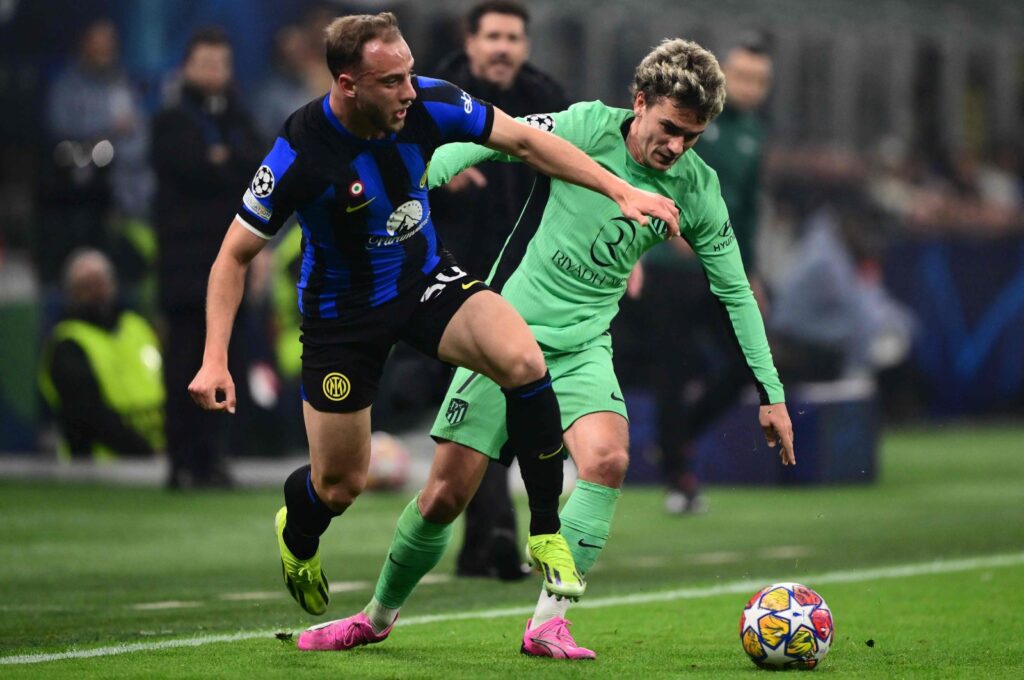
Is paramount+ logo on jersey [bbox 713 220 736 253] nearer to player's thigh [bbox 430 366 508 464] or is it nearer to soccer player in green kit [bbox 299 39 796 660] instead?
soccer player in green kit [bbox 299 39 796 660]

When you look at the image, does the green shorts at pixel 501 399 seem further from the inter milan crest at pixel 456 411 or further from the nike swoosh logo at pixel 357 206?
the nike swoosh logo at pixel 357 206

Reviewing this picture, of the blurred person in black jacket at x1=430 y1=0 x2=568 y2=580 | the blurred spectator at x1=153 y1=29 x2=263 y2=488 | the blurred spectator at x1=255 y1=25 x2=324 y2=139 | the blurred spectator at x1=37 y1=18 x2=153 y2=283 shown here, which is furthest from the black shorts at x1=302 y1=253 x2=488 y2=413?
the blurred spectator at x1=255 y1=25 x2=324 y2=139

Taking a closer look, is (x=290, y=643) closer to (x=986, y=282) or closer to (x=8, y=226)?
(x=8, y=226)

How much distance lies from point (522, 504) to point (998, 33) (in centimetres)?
1468

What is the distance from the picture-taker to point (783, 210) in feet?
66.5

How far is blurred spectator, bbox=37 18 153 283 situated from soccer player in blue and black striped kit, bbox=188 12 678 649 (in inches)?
315

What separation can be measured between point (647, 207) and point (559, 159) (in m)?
0.38

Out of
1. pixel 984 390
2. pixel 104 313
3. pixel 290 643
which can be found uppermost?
pixel 290 643

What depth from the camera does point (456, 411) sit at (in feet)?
20.4

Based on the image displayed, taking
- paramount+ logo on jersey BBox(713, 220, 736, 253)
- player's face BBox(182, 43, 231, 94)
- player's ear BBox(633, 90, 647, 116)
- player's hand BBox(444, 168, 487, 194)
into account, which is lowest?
player's face BBox(182, 43, 231, 94)

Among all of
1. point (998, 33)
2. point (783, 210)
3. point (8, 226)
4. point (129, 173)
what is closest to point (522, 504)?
point (129, 173)

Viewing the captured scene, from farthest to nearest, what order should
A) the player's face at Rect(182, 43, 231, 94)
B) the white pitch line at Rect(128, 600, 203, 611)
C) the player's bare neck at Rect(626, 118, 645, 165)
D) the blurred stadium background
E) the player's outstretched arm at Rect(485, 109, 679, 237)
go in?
the player's face at Rect(182, 43, 231, 94) < the blurred stadium background < the white pitch line at Rect(128, 600, 203, 611) < the player's bare neck at Rect(626, 118, 645, 165) < the player's outstretched arm at Rect(485, 109, 679, 237)

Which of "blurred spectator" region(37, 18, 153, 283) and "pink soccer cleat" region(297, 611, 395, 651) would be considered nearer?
"pink soccer cleat" region(297, 611, 395, 651)

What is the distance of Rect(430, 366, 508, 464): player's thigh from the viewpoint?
243 inches
